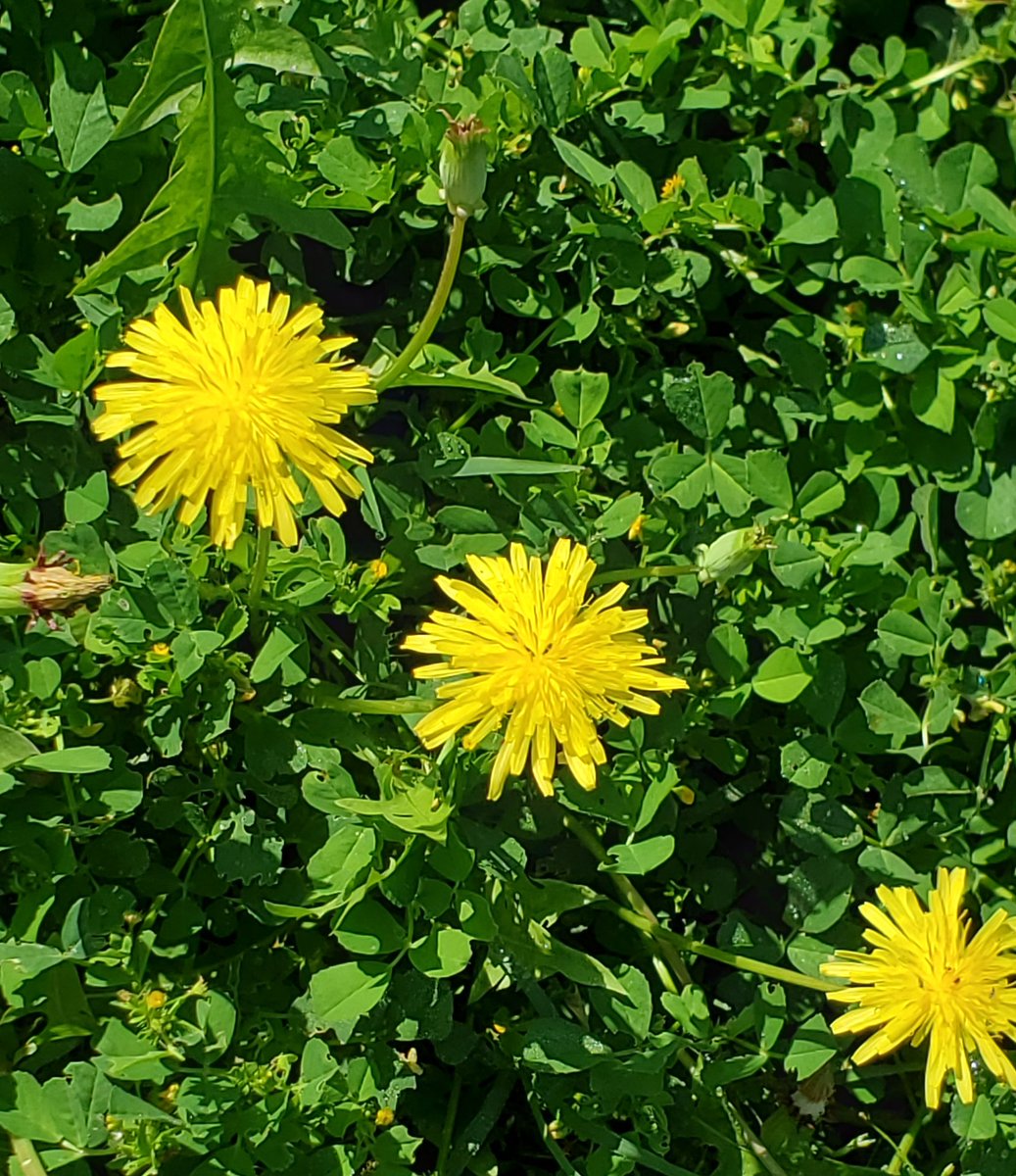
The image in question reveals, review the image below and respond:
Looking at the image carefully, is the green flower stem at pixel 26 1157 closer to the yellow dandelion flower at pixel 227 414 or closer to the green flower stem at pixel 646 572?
the yellow dandelion flower at pixel 227 414

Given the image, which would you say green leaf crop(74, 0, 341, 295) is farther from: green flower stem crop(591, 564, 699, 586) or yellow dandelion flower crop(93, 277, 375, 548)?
green flower stem crop(591, 564, 699, 586)

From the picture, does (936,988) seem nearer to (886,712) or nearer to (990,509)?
(886,712)

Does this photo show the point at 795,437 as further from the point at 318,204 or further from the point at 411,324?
the point at 318,204

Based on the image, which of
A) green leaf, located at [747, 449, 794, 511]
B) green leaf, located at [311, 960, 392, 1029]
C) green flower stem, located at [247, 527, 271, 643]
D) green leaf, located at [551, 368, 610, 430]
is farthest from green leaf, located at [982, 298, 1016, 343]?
green leaf, located at [311, 960, 392, 1029]

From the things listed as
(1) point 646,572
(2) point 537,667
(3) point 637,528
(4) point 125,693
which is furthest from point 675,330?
(4) point 125,693

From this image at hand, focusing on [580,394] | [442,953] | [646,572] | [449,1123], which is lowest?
[449,1123]
